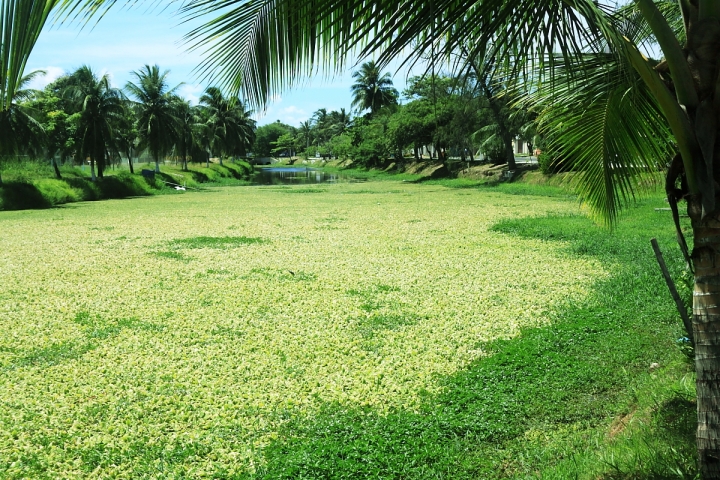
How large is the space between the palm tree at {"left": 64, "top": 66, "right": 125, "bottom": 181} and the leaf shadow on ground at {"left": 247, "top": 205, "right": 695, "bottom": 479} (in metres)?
25.2

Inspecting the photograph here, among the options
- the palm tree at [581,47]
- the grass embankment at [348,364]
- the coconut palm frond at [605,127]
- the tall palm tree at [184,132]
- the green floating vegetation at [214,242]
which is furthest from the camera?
the tall palm tree at [184,132]

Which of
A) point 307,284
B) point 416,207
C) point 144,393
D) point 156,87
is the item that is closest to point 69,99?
point 156,87

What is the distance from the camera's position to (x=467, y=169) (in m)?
31.5

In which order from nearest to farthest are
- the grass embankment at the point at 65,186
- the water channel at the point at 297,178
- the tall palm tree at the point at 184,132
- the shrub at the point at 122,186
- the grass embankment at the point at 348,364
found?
the grass embankment at the point at 348,364 → the grass embankment at the point at 65,186 → the shrub at the point at 122,186 → the tall palm tree at the point at 184,132 → the water channel at the point at 297,178

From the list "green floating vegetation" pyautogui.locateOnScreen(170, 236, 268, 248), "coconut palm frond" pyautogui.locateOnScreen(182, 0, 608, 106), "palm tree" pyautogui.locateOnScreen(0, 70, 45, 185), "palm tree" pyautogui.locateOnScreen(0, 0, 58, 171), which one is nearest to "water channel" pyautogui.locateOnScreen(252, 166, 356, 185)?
"palm tree" pyautogui.locateOnScreen(0, 70, 45, 185)

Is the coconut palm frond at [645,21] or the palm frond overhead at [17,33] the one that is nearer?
the palm frond overhead at [17,33]

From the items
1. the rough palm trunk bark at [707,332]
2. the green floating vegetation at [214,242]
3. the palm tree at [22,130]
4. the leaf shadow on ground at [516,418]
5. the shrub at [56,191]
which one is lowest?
the leaf shadow on ground at [516,418]

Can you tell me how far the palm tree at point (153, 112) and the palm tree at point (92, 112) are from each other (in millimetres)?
6054

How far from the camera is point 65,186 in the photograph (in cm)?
2327

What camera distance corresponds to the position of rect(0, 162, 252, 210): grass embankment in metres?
20.7

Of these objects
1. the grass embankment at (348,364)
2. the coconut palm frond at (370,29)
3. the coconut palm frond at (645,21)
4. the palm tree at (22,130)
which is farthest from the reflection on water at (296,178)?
the coconut palm frond at (370,29)

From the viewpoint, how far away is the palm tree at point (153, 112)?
3262cm

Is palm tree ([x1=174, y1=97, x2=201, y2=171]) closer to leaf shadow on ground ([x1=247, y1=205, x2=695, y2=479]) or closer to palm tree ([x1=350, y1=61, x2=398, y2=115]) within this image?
palm tree ([x1=350, y1=61, x2=398, y2=115])

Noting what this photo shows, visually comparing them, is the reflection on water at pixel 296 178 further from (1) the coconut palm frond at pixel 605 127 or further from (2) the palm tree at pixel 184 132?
(1) the coconut palm frond at pixel 605 127
